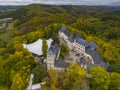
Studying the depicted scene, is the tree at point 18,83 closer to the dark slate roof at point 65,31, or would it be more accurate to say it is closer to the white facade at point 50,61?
the white facade at point 50,61

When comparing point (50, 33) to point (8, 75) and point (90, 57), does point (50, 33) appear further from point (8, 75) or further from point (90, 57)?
point (8, 75)

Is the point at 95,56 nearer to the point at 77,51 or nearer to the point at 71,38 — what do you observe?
the point at 77,51

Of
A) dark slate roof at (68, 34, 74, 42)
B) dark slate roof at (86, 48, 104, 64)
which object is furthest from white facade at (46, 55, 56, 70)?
dark slate roof at (68, 34, 74, 42)

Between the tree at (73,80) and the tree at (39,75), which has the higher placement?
the tree at (73,80)

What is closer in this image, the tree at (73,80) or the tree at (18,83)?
the tree at (73,80)

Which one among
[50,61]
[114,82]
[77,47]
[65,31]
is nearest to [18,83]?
[50,61]

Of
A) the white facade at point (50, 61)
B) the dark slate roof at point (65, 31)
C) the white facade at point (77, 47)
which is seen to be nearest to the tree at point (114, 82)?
the white facade at point (50, 61)

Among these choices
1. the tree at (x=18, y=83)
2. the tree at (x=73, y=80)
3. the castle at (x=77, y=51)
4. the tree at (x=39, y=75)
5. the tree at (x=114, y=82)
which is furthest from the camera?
the castle at (x=77, y=51)

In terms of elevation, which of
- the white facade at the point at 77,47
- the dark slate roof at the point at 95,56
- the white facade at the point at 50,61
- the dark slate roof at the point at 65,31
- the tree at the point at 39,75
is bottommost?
the white facade at the point at 77,47

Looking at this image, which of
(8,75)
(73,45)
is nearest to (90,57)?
(73,45)
